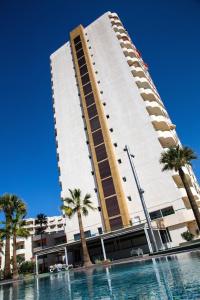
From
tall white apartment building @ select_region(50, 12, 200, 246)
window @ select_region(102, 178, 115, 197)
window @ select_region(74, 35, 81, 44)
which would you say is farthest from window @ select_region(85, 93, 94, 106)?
window @ select_region(74, 35, 81, 44)

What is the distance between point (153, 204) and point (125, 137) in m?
15.3

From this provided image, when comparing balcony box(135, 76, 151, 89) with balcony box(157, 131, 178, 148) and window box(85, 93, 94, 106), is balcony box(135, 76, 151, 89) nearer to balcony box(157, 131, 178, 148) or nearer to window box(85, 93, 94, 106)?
window box(85, 93, 94, 106)

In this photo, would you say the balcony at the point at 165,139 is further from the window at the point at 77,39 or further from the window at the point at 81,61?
the window at the point at 77,39

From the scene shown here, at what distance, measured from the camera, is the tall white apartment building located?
144ft

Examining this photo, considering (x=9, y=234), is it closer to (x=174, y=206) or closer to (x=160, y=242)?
(x=160, y=242)

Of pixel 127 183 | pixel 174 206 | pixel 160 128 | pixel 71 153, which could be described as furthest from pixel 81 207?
pixel 160 128

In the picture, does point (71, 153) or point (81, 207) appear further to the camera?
point (71, 153)

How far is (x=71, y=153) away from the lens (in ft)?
190

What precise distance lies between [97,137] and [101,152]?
13.2 ft

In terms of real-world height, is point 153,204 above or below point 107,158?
below

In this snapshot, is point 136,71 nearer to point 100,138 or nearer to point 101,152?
point 100,138

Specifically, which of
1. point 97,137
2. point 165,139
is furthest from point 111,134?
point 165,139

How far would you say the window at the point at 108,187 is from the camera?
47800mm

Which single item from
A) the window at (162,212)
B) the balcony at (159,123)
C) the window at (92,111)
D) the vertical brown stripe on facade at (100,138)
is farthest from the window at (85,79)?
the window at (162,212)
